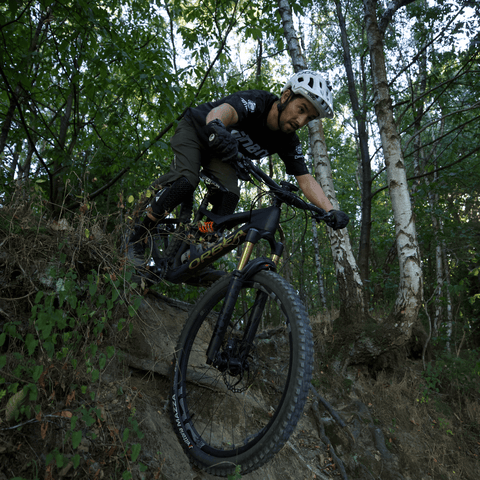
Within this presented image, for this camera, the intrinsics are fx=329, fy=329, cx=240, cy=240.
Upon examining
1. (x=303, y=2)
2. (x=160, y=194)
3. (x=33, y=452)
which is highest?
(x=303, y=2)

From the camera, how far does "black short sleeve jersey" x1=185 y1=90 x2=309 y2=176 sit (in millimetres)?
2961

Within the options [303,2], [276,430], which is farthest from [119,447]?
[303,2]

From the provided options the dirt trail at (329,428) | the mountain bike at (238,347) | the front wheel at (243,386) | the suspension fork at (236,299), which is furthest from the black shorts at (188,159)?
the dirt trail at (329,428)

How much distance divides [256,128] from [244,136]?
15 cm

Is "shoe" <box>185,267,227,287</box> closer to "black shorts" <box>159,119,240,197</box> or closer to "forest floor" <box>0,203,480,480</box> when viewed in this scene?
"forest floor" <box>0,203,480,480</box>

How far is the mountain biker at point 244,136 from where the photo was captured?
2.90m

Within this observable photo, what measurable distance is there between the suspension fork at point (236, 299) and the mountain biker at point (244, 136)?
0.71 metres

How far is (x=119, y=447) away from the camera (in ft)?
5.95

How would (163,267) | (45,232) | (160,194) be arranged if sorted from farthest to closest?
(163,267)
(160,194)
(45,232)

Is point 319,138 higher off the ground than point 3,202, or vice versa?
point 319,138

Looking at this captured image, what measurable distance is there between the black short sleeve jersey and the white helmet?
31cm

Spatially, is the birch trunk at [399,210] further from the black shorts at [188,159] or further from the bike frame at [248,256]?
the black shorts at [188,159]

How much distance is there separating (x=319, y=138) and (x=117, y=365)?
4925 millimetres

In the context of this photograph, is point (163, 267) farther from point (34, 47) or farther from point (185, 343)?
point (34, 47)
